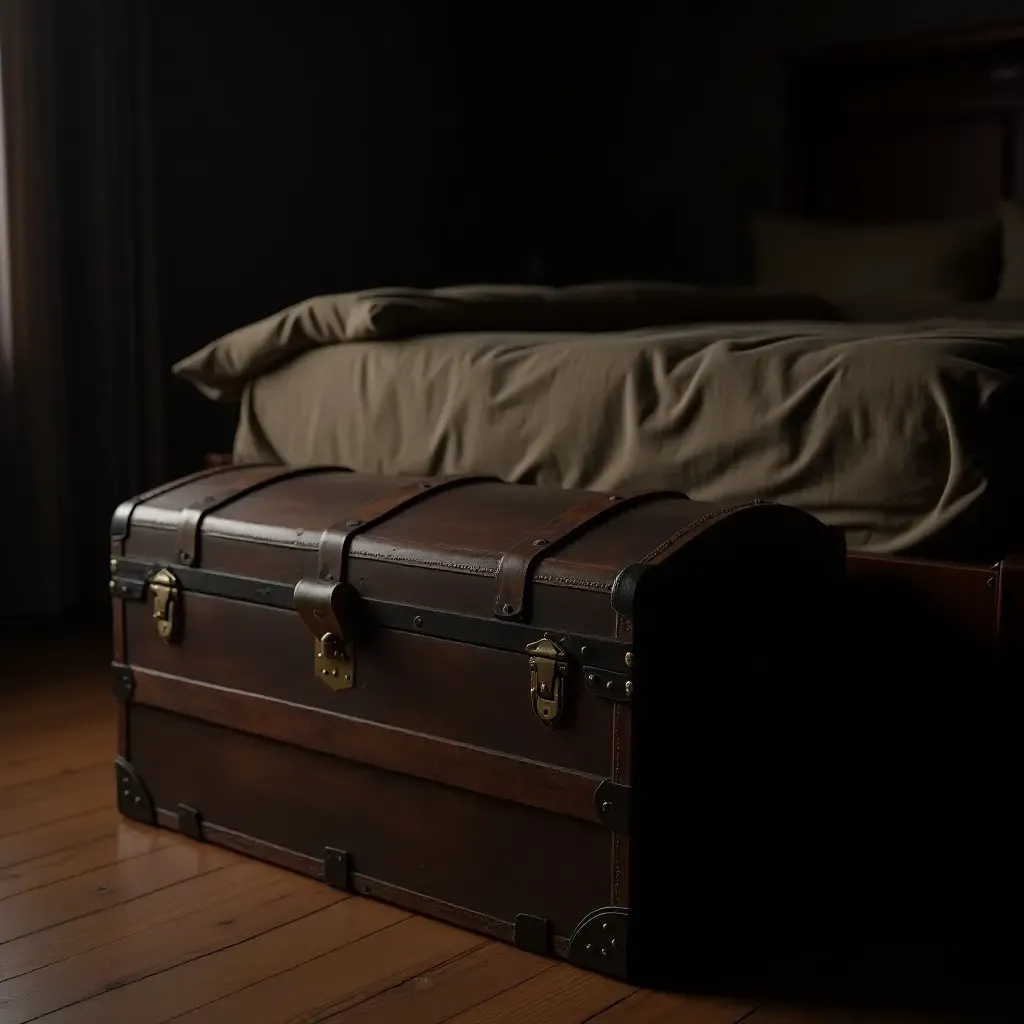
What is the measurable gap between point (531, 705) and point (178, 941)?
516mm

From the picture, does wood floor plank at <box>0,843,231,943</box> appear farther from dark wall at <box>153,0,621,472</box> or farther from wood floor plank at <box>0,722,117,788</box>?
dark wall at <box>153,0,621,472</box>

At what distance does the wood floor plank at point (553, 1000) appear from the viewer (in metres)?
1.51

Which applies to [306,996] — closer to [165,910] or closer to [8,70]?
[165,910]

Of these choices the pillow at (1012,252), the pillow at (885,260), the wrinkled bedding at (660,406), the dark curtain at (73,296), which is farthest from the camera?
the pillow at (885,260)

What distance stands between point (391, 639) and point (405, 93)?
10.5 ft

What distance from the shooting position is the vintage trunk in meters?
1.60

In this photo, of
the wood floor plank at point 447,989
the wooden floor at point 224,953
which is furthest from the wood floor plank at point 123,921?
the wood floor plank at point 447,989

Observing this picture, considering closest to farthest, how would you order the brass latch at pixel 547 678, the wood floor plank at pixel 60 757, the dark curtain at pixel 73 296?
the brass latch at pixel 547 678 → the wood floor plank at pixel 60 757 → the dark curtain at pixel 73 296

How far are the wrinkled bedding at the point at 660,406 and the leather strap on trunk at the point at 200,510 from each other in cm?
24

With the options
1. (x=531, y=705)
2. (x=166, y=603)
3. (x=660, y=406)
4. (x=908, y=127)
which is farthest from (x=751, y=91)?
(x=531, y=705)

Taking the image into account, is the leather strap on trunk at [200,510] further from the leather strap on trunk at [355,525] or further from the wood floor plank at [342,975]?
the wood floor plank at [342,975]

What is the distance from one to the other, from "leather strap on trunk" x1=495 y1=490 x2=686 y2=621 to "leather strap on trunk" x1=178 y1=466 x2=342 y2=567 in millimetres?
567

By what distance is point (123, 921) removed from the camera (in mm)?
1774

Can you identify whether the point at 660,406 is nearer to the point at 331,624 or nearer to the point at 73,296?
the point at 331,624
